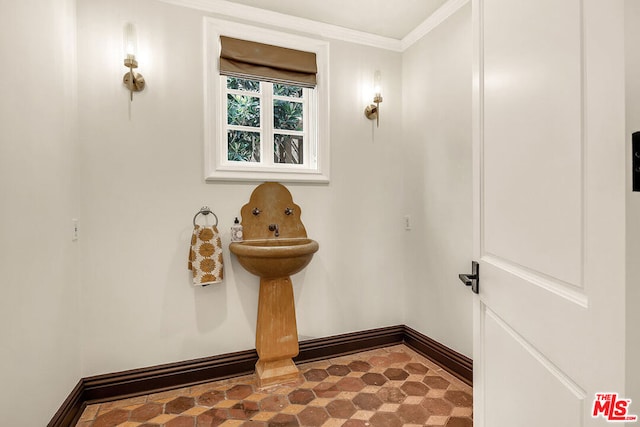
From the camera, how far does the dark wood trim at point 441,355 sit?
2.19 m

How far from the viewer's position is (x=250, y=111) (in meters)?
2.54

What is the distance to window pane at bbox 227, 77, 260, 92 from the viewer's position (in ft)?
8.12

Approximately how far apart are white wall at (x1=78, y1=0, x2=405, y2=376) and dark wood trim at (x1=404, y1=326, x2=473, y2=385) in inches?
24.1

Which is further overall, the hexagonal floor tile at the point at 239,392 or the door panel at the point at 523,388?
the hexagonal floor tile at the point at 239,392

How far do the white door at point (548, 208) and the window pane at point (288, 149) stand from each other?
171 centimetres

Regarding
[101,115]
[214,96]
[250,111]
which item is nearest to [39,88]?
[101,115]

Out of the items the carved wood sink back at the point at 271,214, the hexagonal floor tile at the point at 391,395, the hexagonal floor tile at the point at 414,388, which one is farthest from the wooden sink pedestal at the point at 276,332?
the hexagonal floor tile at the point at 414,388

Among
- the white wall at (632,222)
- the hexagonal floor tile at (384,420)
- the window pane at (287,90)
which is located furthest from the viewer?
the window pane at (287,90)

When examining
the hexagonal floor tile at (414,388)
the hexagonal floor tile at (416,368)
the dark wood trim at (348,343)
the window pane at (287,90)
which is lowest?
the hexagonal floor tile at (416,368)

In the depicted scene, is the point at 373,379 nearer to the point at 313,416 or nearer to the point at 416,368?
the point at 416,368

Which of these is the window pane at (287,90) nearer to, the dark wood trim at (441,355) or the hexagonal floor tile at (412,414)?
the dark wood trim at (441,355)

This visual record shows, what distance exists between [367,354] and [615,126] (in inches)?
97.5

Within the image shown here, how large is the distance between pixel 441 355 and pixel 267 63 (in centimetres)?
252

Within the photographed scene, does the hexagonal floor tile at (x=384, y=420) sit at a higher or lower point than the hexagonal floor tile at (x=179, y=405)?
higher
